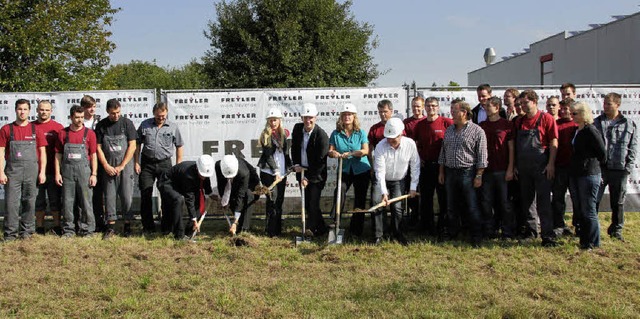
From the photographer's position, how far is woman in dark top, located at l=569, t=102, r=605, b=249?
20.2 ft

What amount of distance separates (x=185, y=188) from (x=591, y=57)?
18526mm

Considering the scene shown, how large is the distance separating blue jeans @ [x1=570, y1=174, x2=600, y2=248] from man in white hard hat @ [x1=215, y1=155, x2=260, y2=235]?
399cm

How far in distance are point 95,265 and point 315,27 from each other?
643 inches

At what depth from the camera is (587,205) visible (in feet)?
20.6

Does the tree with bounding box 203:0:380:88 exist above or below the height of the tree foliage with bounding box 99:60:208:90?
below

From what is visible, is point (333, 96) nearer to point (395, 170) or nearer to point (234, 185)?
point (395, 170)

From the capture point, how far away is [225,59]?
21094 millimetres

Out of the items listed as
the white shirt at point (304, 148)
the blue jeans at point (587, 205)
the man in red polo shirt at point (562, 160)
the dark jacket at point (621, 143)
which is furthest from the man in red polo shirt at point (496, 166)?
the white shirt at point (304, 148)

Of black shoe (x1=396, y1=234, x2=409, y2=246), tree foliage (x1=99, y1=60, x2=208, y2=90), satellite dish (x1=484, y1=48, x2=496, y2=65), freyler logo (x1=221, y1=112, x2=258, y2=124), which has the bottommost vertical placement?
black shoe (x1=396, y1=234, x2=409, y2=246)

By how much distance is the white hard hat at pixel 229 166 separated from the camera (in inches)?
274

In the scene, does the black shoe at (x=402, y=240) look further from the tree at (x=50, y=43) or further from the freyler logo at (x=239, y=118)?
the tree at (x=50, y=43)

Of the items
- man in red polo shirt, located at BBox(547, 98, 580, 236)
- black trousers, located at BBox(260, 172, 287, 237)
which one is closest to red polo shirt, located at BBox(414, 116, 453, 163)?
man in red polo shirt, located at BBox(547, 98, 580, 236)

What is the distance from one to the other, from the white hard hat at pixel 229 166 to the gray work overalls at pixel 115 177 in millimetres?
1506

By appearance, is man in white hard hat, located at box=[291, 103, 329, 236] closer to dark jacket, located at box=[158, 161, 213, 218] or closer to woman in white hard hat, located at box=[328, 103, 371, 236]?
woman in white hard hat, located at box=[328, 103, 371, 236]
